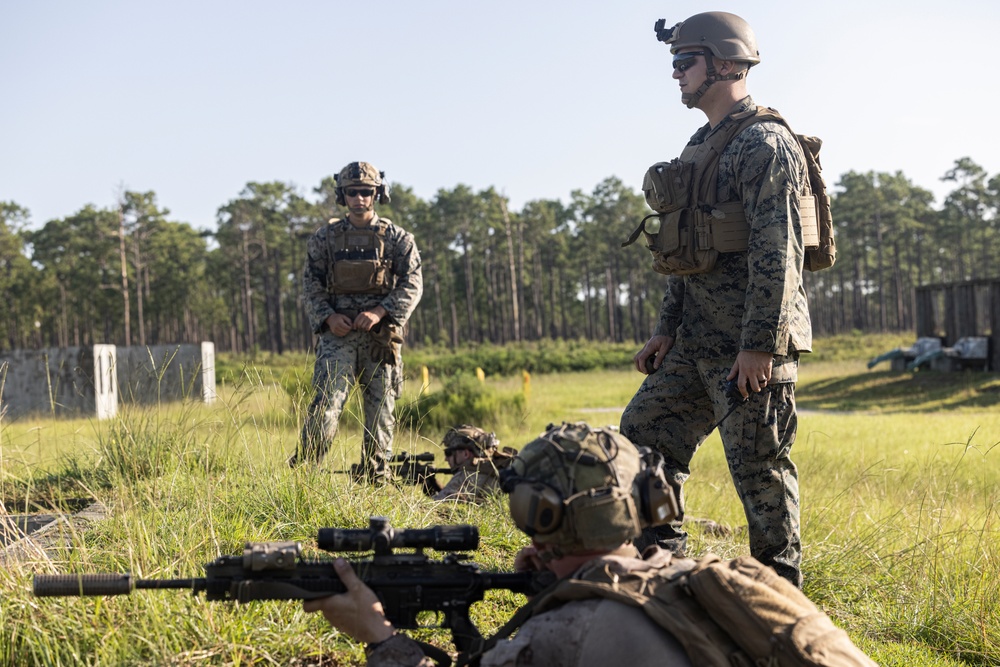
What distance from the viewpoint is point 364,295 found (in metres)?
6.89

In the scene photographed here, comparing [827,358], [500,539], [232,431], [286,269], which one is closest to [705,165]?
[500,539]

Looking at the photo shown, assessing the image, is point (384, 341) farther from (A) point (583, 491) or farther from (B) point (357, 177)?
(A) point (583, 491)

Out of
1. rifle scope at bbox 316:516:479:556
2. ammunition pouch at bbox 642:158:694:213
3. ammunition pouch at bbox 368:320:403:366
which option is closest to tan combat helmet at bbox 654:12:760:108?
ammunition pouch at bbox 642:158:694:213

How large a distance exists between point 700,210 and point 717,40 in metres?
0.76

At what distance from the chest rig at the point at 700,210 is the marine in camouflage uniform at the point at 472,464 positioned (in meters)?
2.00

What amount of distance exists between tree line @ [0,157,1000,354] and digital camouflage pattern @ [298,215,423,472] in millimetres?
52774

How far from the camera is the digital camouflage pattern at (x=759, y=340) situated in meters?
3.65

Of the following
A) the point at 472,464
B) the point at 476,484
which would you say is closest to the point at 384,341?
the point at 472,464

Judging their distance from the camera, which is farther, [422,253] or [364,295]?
[422,253]

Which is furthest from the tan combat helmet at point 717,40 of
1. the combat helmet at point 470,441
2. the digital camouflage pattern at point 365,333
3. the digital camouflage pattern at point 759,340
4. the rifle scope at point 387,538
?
the combat helmet at point 470,441

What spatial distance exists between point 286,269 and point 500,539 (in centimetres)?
6724

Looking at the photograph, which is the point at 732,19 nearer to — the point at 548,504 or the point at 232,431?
the point at 548,504

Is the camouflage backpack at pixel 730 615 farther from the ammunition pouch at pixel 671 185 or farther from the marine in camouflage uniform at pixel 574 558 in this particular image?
the ammunition pouch at pixel 671 185

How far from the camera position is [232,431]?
4812mm
